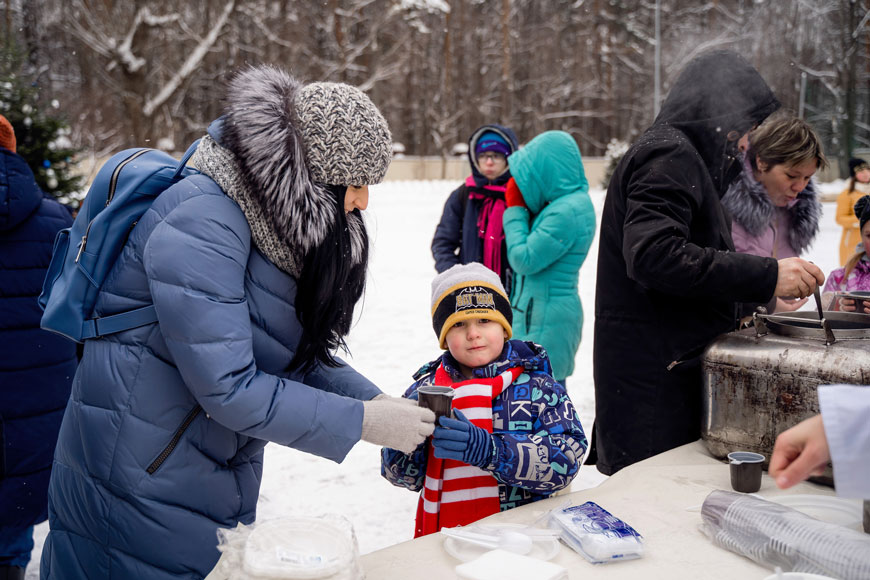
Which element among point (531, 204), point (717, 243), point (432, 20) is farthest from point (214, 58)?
point (717, 243)

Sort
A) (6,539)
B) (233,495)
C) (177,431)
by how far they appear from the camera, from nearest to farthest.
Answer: (177,431)
(233,495)
(6,539)

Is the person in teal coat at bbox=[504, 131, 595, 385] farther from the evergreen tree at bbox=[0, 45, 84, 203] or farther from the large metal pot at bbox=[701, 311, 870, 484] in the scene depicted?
the evergreen tree at bbox=[0, 45, 84, 203]

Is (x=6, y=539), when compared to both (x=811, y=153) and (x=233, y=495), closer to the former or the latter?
(x=233, y=495)

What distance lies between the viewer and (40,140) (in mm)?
4848

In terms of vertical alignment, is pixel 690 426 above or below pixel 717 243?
below

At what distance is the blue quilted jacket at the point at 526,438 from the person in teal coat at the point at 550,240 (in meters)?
1.93

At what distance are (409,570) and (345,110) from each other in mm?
1010

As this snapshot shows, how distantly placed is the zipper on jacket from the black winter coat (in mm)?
1318

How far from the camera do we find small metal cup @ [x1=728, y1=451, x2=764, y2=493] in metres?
1.72

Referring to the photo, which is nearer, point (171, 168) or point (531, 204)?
point (171, 168)

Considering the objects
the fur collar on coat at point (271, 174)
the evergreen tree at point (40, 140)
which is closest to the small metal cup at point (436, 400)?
the fur collar on coat at point (271, 174)

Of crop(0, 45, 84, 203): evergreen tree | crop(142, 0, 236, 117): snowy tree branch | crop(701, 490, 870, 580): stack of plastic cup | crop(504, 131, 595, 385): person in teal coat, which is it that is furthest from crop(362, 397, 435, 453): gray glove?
crop(142, 0, 236, 117): snowy tree branch

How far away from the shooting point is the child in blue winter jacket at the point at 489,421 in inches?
72.9

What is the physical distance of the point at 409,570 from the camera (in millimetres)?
1391
